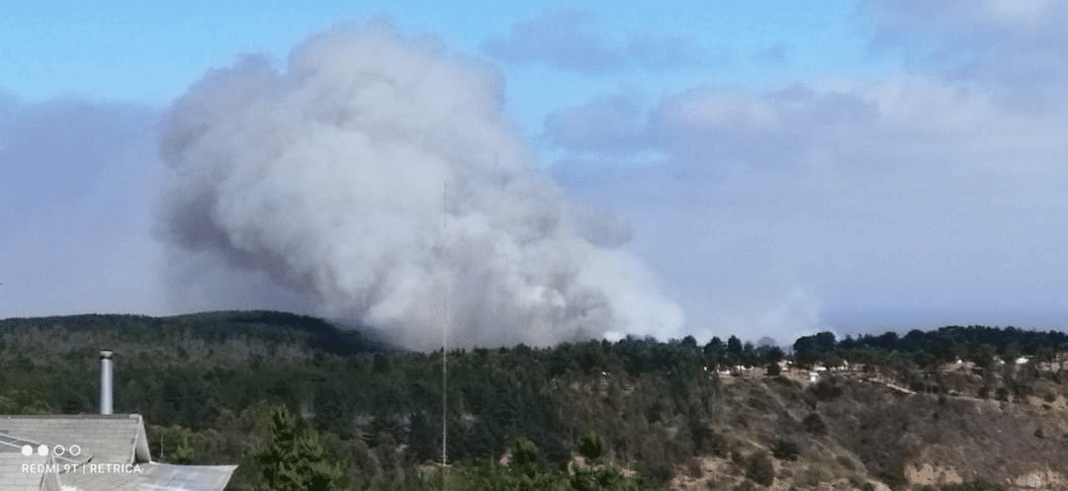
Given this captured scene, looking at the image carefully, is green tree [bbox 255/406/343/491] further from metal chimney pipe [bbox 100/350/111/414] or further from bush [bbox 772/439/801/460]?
bush [bbox 772/439/801/460]

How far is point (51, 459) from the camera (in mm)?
38469

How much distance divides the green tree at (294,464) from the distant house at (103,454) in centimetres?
1350

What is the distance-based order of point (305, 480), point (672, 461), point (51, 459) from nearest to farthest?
point (51, 459)
point (305, 480)
point (672, 461)

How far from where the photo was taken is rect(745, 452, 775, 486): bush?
Answer: 16600cm

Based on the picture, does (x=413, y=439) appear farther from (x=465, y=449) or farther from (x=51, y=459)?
(x=51, y=459)

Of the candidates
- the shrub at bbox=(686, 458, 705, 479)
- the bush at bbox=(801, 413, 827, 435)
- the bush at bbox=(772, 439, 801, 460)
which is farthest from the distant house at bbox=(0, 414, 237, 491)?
the bush at bbox=(801, 413, 827, 435)

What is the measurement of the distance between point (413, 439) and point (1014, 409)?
69863 mm

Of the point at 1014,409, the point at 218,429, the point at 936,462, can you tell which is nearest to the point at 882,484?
the point at 936,462

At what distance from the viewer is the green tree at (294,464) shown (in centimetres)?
6900

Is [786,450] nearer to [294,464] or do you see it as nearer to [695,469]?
[695,469]

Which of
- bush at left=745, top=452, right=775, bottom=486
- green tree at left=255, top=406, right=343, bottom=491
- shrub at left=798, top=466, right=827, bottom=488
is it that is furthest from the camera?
shrub at left=798, top=466, right=827, bottom=488

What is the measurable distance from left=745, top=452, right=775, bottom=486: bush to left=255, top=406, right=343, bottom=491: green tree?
3904 inches

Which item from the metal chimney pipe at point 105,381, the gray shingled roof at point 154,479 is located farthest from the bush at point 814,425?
the gray shingled roof at point 154,479

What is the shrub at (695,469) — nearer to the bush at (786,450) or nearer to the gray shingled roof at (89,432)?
the bush at (786,450)
